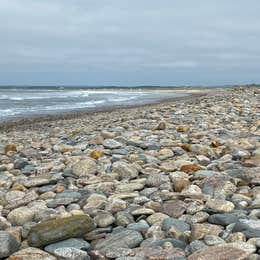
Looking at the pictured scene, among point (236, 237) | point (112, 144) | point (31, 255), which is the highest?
point (112, 144)

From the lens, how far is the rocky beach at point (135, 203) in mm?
2910

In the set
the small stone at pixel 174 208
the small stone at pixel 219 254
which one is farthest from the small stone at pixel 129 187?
the small stone at pixel 219 254

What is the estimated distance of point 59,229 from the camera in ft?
10.3

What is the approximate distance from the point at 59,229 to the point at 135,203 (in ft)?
2.79

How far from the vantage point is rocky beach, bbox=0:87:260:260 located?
291cm

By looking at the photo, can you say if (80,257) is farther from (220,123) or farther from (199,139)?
(220,123)

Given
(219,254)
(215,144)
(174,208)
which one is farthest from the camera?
(215,144)

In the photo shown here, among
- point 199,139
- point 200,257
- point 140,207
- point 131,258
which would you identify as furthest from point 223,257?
point 199,139

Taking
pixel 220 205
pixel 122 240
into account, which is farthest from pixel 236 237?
pixel 122 240

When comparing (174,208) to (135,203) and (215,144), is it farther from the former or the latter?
(215,144)

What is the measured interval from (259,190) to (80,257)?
1.78 metres

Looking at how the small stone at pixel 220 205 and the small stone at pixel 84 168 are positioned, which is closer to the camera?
the small stone at pixel 220 205

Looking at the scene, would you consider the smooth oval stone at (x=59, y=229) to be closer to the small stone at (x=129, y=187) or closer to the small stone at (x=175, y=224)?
the small stone at (x=175, y=224)

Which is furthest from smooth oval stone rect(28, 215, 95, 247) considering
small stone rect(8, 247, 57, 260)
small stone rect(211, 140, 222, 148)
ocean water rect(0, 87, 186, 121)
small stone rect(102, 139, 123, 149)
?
ocean water rect(0, 87, 186, 121)
